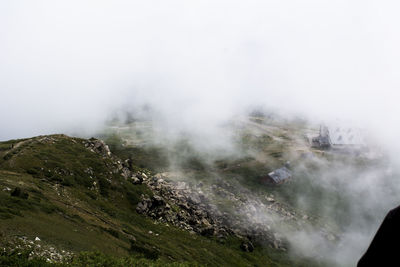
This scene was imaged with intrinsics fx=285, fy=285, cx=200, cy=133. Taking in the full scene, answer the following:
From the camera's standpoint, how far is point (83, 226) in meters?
57.2

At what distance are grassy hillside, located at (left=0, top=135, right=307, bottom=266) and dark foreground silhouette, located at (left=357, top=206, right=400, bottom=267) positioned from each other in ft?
100

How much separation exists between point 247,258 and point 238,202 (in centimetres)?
6067

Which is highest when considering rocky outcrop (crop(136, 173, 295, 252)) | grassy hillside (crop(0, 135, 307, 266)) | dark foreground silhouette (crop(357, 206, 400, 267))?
dark foreground silhouette (crop(357, 206, 400, 267))

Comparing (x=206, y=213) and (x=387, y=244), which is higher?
(x=387, y=244)

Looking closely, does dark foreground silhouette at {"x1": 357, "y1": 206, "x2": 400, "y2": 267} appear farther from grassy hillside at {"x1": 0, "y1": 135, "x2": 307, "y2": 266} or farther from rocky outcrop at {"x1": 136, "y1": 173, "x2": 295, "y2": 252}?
rocky outcrop at {"x1": 136, "y1": 173, "x2": 295, "y2": 252}

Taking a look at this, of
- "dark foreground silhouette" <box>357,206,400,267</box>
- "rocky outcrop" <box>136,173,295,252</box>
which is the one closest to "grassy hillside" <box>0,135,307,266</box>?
"rocky outcrop" <box>136,173,295,252</box>

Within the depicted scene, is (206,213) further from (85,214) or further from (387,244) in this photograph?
(387,244)

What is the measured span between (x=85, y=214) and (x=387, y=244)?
7232 cm

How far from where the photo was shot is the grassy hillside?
43.4 m

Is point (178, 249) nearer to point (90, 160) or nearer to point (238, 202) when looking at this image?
point (90, 160)

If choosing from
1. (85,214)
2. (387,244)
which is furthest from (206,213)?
(387,244)

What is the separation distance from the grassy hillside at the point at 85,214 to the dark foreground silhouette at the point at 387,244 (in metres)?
30.5

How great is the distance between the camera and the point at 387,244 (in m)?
6.35

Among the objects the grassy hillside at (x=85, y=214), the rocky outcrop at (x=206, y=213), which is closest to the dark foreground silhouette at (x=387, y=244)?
the grassy hillside at (x=85, y=214)
